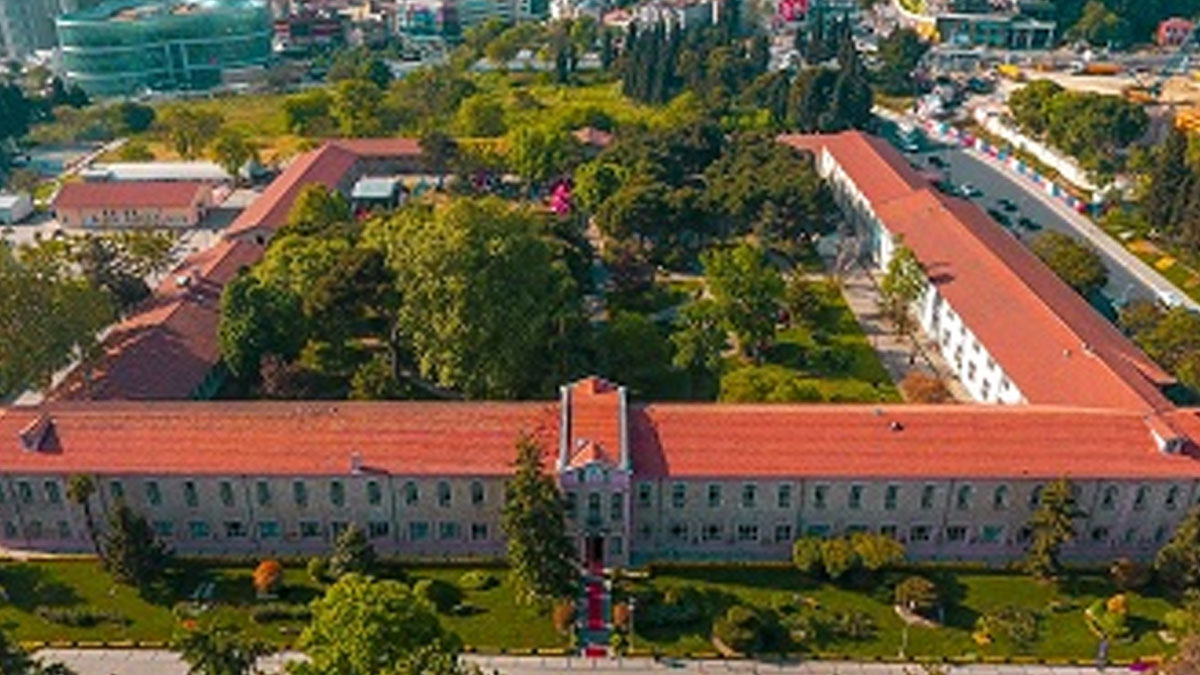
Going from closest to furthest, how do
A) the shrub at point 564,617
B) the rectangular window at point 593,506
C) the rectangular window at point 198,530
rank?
the shrub at point 564,617 → the rectangular window at point 593,506 → the rectangular window at point 198,530

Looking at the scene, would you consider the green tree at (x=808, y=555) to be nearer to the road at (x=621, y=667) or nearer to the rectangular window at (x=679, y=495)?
the road at (x=621, y=667)

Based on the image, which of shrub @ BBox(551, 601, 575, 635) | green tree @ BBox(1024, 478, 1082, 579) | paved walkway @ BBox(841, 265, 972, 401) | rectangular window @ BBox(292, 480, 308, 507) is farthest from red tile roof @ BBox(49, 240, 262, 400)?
green tree @ BBox(1024, 478, 1082, 579)

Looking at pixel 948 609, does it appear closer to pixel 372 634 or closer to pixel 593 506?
pixel 593 506

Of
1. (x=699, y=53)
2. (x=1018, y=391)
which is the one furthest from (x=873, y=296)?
(x=699, y=53)

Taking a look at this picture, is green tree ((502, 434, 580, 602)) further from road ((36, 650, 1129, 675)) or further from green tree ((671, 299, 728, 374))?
green tree ((671, 299, 728, 374))

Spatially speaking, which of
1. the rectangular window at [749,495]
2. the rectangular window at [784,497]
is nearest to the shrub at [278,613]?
the rectangular window at [749,495]
